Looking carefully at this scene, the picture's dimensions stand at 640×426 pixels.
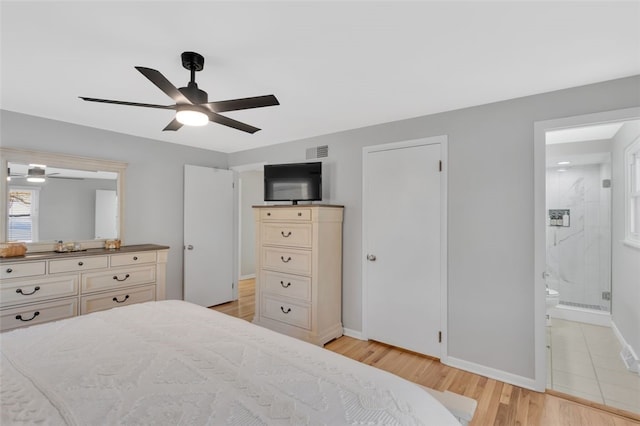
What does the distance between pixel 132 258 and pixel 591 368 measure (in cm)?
443

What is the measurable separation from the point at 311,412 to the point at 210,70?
2.07 m

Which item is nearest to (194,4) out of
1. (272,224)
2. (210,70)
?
(210,70)

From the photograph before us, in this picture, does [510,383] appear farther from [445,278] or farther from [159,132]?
[159,132]

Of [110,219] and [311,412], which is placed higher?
[110,219]

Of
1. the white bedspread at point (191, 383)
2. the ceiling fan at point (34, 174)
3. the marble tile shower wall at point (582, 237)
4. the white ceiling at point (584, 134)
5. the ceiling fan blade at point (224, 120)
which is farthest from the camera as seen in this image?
the marble tile shower wall at point (582, 237)

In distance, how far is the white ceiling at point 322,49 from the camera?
147cm

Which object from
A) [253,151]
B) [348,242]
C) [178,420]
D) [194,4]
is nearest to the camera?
[178,420]

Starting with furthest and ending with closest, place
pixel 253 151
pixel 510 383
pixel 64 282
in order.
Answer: pixel 253 151 → pixel 64 282 → pixel 510 383

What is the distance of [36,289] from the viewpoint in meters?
2.61

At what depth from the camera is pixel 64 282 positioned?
8.98 ft

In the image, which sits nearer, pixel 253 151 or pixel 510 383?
pixel 510 383

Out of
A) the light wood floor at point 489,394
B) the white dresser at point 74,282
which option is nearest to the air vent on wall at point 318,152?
the white dresser at point 74,282

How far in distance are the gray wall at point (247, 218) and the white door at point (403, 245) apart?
3.55 metres

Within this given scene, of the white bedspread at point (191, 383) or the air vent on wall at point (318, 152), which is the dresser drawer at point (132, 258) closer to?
the white bedspread at point (191, 383)
